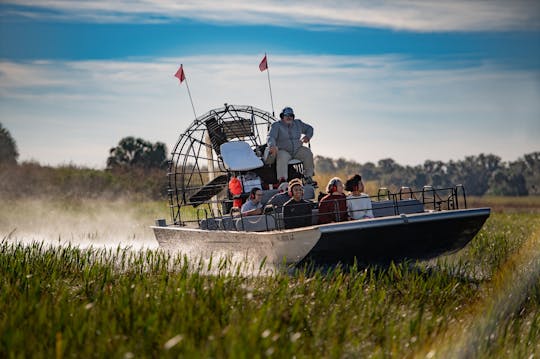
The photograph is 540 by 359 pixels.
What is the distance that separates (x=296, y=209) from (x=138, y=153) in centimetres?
5409

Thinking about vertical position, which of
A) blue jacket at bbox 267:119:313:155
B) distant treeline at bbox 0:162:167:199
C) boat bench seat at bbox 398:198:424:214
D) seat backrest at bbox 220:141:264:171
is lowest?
boat bench seat at bbox 398:198:424:214

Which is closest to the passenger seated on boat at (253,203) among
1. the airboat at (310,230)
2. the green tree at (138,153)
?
the airboat at (310,230)

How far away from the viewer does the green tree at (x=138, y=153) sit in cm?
6519

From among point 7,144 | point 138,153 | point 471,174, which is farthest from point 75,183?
point 471,174

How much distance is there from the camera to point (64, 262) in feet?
45.3

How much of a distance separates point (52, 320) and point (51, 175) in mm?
37598

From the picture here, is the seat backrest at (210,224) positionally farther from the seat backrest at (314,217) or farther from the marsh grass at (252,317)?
the marsh grass at (252,317)

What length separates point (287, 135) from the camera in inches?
675

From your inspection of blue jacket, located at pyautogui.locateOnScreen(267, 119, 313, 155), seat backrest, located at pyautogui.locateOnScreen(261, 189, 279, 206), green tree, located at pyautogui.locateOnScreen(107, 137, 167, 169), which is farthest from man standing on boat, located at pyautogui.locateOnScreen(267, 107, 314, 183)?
green tree, located at pyautogui.locateOnScreen(107, 137, 167, 169)

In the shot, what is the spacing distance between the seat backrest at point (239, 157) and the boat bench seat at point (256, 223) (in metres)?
2.15

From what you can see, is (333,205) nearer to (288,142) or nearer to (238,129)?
(288,142)

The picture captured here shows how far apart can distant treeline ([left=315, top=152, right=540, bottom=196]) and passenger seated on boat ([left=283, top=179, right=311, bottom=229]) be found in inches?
3413

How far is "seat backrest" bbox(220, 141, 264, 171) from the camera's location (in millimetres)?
16734

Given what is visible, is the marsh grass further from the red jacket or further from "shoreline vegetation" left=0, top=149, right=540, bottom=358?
the red jacket
